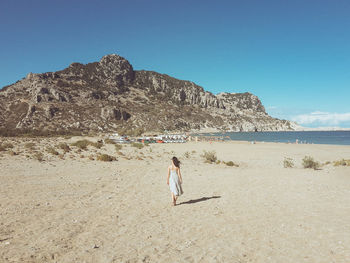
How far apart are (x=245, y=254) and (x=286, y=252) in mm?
839

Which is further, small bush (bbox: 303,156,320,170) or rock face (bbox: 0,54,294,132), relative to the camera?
rock face (bbox: 0,54,294,132)

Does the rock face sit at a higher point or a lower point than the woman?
higher

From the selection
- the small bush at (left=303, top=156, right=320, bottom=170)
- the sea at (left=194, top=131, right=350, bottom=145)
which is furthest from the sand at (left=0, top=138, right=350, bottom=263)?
the sea at (left=194, top=131, right=350, bottom=145)

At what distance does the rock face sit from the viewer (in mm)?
76162

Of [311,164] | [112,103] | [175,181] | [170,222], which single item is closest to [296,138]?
[311,164]

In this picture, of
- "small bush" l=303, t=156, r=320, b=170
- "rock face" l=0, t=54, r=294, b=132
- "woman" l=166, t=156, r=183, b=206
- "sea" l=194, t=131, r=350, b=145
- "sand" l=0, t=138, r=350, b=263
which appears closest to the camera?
"sand" l=0, t=138, r=350, b=263

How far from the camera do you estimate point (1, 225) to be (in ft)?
17.7

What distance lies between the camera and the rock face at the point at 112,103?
76162 mm

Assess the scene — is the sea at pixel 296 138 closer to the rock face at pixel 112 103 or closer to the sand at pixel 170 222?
the rock face at pixel 112 103

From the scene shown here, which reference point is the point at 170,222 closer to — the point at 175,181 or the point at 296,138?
the point at 175,181

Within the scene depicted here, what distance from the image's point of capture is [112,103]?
10475 cm

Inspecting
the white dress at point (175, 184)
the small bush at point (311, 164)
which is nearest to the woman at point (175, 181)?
the white dress at point (175, 184)

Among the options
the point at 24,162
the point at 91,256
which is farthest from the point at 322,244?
the point at 24,162

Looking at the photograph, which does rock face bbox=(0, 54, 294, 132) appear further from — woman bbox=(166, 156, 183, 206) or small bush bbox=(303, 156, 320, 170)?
woman bbox=(166, 156, 183, 206)
